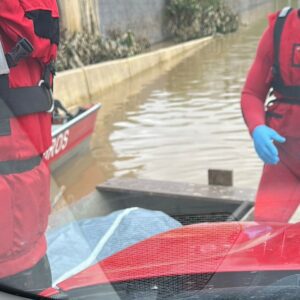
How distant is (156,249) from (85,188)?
4.40m

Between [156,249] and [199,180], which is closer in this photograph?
[156,249]

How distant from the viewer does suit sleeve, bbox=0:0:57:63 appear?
4.03ft

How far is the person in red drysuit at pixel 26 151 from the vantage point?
1.24m

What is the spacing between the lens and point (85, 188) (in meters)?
5.48

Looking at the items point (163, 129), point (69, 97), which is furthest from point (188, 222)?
point (69, 97)

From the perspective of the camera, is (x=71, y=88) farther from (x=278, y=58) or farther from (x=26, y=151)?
(x=26, y=151)

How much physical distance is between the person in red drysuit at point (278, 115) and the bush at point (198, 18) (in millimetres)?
290

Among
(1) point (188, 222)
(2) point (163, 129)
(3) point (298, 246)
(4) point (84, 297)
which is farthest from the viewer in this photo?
(2) point (163, 129)

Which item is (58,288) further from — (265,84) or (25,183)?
(265,84)

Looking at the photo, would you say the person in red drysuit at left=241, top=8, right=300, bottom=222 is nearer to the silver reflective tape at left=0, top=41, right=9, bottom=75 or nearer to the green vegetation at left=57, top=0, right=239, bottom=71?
the green vegetation at left=57, top=0, right=239, bottom=71

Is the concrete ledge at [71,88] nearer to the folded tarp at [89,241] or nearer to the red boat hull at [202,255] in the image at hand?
the folded tarp at [89,241]

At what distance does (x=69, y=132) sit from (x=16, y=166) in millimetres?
4238

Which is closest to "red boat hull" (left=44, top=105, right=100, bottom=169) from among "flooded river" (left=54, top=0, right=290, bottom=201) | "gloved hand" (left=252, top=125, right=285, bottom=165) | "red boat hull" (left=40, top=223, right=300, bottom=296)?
"flooded river" (left=54, top=0, right=290, bottom=201)

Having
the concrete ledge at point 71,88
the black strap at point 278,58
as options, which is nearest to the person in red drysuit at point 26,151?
the black strap at point 278,58
